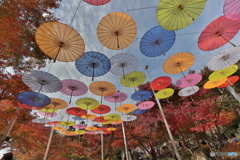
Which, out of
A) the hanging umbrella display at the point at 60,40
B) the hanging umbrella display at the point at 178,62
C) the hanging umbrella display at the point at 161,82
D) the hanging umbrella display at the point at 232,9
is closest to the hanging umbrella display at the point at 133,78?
the hanging umbrella display at the point at 161,82

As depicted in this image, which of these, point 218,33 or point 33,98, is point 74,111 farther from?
point 218,33

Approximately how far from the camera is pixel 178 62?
21.1 ft

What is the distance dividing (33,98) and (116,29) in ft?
17.8

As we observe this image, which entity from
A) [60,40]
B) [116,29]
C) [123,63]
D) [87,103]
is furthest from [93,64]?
[87,103]

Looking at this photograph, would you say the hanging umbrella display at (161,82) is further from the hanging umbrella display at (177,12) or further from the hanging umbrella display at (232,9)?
the hanging umbrella display at (232,9)

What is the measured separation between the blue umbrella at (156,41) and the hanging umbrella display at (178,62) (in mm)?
831

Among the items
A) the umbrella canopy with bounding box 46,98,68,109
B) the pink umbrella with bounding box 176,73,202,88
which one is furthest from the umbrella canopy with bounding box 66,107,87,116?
the pink umbrella with bounding box 176,73,202,88

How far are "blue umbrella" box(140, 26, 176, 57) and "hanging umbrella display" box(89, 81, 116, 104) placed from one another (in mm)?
2898

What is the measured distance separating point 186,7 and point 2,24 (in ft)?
22.2

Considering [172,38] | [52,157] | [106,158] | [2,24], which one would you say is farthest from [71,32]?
[106,158]

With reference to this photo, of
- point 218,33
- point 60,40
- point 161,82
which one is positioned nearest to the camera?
point 60,40

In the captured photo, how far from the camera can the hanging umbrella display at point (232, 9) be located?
356 cm

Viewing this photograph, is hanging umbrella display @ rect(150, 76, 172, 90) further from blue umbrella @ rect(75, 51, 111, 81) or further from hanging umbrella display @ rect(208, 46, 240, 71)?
blue umbrella @ rect(75, 51, 111, 81)

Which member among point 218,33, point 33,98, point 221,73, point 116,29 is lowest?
point 33,98
